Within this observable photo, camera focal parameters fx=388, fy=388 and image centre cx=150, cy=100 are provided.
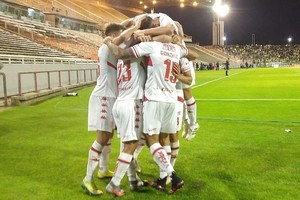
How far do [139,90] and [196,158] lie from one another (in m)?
2.45

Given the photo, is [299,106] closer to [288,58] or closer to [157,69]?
[157,69]

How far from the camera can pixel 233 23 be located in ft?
364

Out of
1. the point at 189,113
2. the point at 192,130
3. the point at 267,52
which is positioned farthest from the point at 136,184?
the point at 267,52

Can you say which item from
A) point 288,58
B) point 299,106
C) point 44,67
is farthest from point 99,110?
point 288,58

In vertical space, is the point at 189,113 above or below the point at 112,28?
below

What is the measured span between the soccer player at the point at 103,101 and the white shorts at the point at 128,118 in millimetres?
349

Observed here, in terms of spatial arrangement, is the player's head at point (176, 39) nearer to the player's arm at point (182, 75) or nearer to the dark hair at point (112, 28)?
the player's arm at point (182, 75)

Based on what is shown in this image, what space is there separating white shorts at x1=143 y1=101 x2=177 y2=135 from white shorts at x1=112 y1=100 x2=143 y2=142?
0.12m

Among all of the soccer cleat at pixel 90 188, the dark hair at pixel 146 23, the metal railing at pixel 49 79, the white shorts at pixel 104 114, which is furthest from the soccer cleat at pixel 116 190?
the metal railing at pixel 49 79

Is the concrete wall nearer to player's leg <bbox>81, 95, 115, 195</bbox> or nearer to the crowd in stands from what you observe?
player's leg <bbox>81, 95, 115, 195</bbox>

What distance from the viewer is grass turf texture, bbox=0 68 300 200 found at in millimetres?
4996

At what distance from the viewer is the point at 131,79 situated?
183 inches

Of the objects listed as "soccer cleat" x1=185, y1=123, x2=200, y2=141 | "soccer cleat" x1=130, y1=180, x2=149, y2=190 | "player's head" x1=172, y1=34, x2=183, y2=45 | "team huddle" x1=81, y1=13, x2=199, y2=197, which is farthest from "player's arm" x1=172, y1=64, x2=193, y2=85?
"soccer cleat" x1=130, y1=180, x2=149, y2=190

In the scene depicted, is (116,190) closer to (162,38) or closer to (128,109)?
(128,109)
